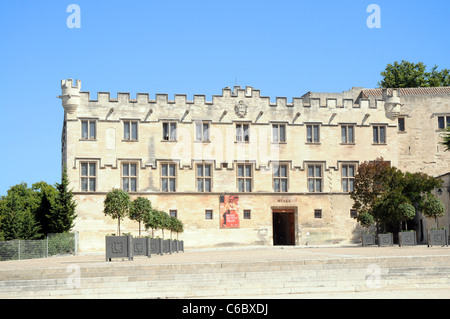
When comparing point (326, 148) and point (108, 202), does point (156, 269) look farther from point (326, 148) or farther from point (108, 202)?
point (326, 148)

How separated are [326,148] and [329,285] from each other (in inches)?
1340

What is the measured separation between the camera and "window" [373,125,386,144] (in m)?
52.1

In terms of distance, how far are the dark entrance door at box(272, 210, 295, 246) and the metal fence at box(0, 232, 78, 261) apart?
16505 millimetres

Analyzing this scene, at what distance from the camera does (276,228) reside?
176ft

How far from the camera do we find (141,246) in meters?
28.2

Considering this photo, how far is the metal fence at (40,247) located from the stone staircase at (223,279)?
44.0 feet

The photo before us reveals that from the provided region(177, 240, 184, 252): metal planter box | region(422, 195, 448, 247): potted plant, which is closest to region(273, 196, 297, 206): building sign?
region(177, 240, 184, 252): metal planter box

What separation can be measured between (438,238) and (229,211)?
17949mm

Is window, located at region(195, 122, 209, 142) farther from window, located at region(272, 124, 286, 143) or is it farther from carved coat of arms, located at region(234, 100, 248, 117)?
window, located at region(272, 124, 286, 143)

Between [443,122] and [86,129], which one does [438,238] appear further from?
[86,129]

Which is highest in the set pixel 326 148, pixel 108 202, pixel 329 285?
pixel 326 148

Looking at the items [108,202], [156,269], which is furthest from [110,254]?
[156,269]

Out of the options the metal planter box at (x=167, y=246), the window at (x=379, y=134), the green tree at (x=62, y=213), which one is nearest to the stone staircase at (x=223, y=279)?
the metal planter box at (x=167, y=246)
